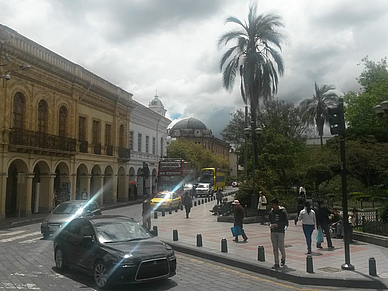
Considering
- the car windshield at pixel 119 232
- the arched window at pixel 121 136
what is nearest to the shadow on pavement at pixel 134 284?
the car windshield at pixel 119 232

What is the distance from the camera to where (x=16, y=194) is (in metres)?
26.9

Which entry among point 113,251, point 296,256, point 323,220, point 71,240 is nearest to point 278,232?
point 296,256

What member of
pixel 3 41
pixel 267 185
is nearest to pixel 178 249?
pixel 267 185

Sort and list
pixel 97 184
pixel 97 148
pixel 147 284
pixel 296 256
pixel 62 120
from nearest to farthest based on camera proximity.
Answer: pixel 147 284 < pixel 296 256 < pixel 62 120 < pixel 97 148 < pixel 97 184

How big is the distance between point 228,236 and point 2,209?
14733mm

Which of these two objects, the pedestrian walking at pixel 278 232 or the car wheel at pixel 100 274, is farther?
the pedestrian walking at pixel 278 232

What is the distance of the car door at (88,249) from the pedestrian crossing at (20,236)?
23.1 feet

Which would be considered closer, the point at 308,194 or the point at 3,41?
the point at 3,41

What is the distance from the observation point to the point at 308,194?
1415 inches

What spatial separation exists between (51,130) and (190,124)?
93876mm

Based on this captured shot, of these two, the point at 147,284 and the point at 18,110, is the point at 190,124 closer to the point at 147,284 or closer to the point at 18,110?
the point at 18,110

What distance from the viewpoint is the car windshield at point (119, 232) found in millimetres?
8764

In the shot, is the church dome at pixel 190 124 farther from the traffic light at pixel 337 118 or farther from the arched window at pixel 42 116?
the traffic light at pixel 337 118

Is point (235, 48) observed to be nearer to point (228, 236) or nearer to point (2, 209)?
point (228, 236)
